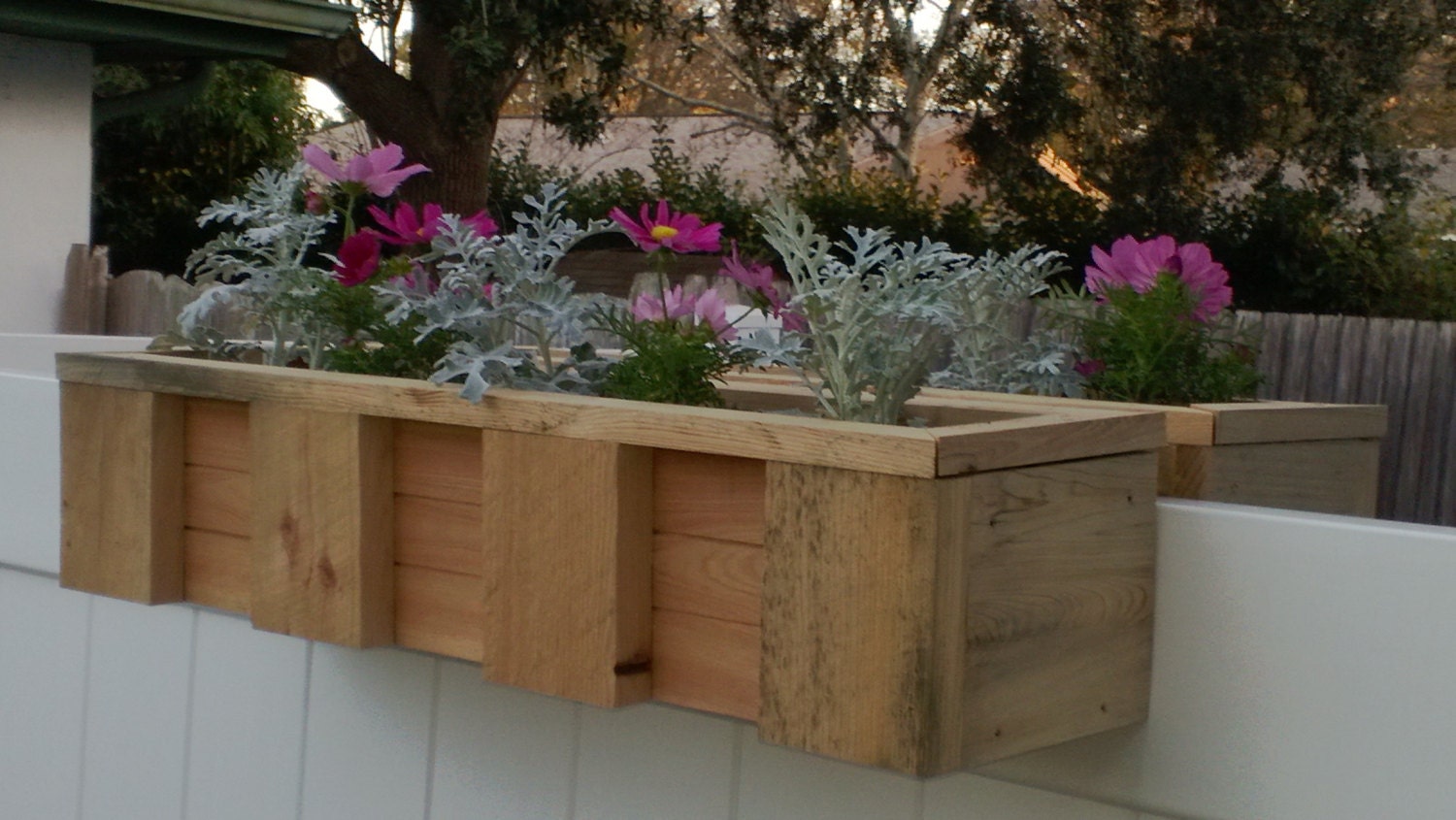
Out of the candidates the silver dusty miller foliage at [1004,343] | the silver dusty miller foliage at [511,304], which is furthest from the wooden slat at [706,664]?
the silver dusty miller foliage at [1004,343]

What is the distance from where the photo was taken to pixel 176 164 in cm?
1273

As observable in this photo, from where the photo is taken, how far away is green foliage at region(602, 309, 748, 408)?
4.91ft

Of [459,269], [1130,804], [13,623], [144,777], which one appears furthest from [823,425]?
[13,623]

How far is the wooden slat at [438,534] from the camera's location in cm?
146

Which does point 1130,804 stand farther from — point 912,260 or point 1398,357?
point 1398,357

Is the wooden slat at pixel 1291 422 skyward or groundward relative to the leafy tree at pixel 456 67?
groundward

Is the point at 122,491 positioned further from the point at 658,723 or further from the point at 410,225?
the point at 658,723

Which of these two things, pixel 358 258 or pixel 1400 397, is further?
pixel 1400 397

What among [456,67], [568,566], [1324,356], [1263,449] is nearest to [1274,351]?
[1324,356]

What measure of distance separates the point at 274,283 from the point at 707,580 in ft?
2.79

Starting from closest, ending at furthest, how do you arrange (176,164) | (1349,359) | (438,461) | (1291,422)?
(438,461) → (1291,422) → (1349,359) → (176,164)

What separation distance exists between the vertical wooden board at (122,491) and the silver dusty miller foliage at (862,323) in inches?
27.9

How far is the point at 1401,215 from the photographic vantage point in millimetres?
13078

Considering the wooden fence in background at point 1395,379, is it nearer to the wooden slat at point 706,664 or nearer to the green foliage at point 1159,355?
the green foliage at point 1159,355
